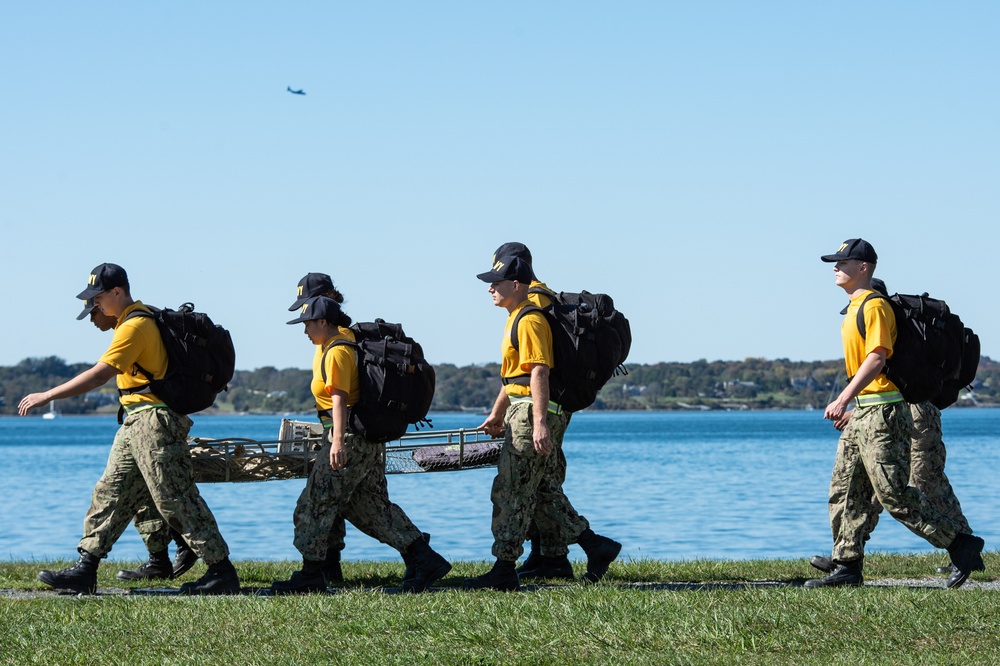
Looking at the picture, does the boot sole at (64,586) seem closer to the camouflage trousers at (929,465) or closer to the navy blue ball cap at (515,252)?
the navy blue ball cap at (515,252)

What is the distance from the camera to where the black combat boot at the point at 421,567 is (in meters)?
9.30

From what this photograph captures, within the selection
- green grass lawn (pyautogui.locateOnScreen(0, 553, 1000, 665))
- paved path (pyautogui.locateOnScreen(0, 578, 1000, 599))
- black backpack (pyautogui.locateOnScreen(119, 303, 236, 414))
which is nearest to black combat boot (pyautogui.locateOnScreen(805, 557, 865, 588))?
paved path (pyautogui.locateOnScreen(0, 578, 1000, 599))

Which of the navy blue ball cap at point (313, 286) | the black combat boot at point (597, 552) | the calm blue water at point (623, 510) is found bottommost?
the calm blue water at point (623, 510)

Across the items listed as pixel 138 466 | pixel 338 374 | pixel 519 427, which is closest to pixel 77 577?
pixel 138 466

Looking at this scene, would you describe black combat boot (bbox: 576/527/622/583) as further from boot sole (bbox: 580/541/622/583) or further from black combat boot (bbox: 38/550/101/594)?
black combat boot (bbox: 38/550/101/594)

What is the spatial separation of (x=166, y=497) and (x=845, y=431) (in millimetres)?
4336

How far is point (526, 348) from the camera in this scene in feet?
29.3

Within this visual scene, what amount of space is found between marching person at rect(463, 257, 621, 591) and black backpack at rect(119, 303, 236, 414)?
1809mm

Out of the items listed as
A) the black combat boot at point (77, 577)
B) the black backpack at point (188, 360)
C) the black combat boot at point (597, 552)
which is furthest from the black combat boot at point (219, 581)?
the black combat boot at point (597, 552)

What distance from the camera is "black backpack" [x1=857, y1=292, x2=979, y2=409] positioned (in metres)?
9.08

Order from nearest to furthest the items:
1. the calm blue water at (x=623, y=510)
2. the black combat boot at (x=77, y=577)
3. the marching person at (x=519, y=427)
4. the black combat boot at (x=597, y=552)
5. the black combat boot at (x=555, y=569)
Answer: the marching person at (x=519, y=427), the black combat boot at (x=77, y=577), the black combat boot at (x=597, y=552), the black combat boot at (x=555, y=569), the calm blue water at (x=623, y=510)

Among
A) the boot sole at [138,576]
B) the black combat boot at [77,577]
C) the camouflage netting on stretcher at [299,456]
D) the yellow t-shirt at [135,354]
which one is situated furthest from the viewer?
the boot sole at [138,576]

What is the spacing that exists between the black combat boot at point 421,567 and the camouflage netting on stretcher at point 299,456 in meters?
1.00

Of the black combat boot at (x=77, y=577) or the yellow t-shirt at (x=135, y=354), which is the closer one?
the yellow t-shirt at (x=135, y=354)
